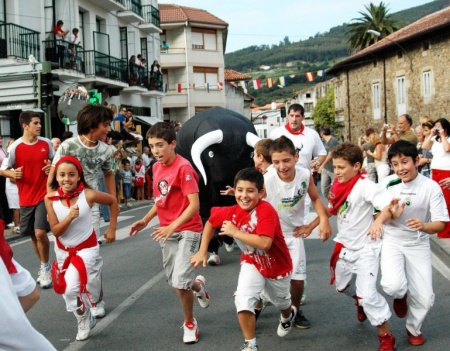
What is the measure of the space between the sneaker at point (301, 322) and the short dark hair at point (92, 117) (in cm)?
254

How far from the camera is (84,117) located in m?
6.46

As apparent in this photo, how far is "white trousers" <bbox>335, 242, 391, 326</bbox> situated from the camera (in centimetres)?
520

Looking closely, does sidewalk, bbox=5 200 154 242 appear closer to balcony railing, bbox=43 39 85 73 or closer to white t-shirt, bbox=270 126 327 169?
white t-shirt, bbox=270 126 327 169

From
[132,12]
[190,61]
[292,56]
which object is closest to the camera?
[132,12]

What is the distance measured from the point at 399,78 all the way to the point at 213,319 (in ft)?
121

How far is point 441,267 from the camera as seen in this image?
8.65 metres

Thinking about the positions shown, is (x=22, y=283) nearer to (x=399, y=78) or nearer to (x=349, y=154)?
(x=349, y=154)

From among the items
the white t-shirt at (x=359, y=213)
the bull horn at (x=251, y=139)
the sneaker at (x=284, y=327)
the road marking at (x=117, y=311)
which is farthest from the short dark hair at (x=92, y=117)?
the bull horn at (x=251, y=139)

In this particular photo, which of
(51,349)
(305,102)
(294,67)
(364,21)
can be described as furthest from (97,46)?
(294,67)

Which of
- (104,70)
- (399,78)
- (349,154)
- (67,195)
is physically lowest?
(67,195)

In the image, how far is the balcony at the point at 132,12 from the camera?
32.1 metres

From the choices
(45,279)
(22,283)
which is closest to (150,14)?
(45,279)

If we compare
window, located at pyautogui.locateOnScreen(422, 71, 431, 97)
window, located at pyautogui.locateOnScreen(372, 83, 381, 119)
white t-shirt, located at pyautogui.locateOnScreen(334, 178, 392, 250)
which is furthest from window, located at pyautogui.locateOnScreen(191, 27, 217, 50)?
white t-shirt, located at pyautogui.locateOnScreen(334, 178, 392, 250)

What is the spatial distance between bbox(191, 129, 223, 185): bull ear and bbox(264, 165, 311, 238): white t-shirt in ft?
8.24
